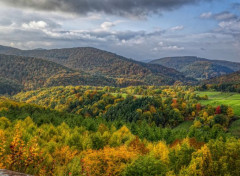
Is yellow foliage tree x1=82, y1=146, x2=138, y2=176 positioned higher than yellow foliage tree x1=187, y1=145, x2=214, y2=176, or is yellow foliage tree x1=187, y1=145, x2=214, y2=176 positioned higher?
yellow foliage tree x1=187, y1=145, x2=214, y2=176

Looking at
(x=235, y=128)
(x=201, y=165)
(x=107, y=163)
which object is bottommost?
(x=235, y=128)

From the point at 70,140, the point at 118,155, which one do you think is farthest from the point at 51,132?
the point at 118,155

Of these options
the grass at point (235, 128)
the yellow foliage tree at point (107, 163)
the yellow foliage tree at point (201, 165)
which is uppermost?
the yellow foliage tree at point (201, 165)

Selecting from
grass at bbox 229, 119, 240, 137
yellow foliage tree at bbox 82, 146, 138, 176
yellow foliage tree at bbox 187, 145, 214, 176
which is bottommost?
grass at bbox 229, 119, 240, 137

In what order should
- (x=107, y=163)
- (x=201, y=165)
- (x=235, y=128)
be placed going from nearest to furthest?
(x=201, y=165) < (x=107, y=163) < (x=235, y=128)

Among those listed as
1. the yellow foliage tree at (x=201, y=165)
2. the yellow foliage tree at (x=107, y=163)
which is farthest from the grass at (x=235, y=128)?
the yellow foliage tree at (x=201, y=165)

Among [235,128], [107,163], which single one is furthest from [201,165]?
[235,128]

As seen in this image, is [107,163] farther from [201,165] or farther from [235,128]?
[235,128]

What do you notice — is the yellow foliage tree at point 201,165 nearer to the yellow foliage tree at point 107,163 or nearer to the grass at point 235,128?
the yellow foliage tree at point 107,163

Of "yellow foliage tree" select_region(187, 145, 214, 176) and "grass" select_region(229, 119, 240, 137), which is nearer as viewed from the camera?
"yellow foliage tree" select_region(187, 145, 214, 176)

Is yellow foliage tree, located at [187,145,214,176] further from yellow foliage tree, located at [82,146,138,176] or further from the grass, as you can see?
the grass

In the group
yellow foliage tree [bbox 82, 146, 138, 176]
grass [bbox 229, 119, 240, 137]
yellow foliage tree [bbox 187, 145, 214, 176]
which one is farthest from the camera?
grass [bbox 229, 119, 240, 137]

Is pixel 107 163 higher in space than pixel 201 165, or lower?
lower

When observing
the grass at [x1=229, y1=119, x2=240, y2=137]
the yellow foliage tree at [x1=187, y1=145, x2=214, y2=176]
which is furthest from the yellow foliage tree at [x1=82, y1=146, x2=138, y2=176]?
the grass at [x1=229, y1=119, x2=240, y2=137]
